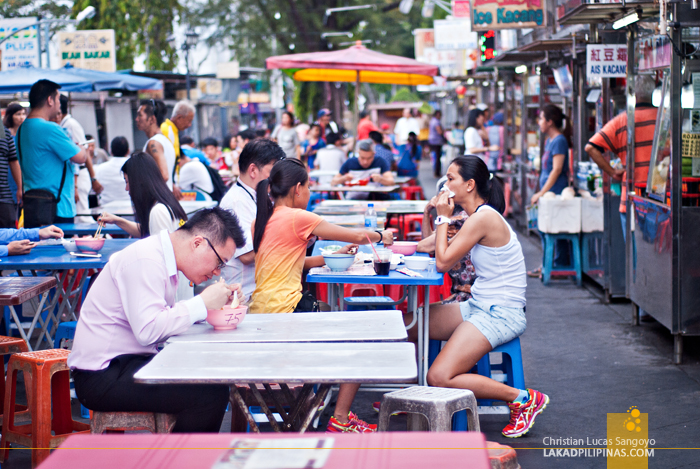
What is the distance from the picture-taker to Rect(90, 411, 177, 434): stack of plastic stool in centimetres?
331

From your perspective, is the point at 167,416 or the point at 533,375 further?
the point at 533,375

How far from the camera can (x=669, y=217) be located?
A: 232 inches

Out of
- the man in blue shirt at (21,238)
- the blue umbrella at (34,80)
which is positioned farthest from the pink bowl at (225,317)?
the blue umbrella at (34,80)

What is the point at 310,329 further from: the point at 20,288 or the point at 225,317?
the point at 20,288

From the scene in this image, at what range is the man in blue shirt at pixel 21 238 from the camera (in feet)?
17.1

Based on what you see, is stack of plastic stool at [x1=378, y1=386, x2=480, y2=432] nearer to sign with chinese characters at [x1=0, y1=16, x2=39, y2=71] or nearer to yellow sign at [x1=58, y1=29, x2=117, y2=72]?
yellow sign at [x1=58, y1=29, x2=117, y2=72]

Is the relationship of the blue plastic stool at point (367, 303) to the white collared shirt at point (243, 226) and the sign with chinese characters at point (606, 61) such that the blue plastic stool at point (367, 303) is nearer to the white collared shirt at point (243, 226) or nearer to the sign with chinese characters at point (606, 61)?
the white collared shirt at point (243, 226)

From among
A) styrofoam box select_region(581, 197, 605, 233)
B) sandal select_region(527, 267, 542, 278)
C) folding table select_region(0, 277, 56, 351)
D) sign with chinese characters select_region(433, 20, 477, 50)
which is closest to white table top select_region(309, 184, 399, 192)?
sandal select_region(527, 267, 542, 278)

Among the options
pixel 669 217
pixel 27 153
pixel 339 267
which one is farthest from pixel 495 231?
pixel 27 153

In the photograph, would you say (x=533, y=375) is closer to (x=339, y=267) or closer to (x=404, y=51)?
(x=339, y=267)

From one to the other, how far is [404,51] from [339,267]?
39.5 metres

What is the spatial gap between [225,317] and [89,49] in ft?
62.7

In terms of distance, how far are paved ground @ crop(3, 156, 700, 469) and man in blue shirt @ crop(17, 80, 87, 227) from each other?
3332mm

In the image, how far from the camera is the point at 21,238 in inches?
214
